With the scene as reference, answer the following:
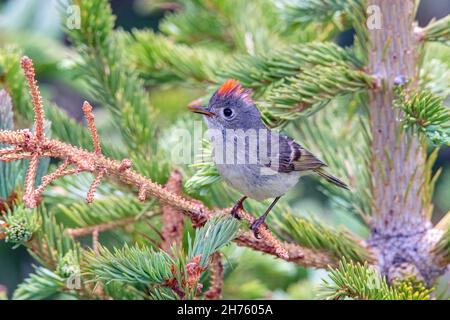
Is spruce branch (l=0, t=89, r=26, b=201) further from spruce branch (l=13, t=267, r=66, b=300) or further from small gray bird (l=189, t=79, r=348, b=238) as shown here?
small gray bird (l=189, t=79, r=348, b=238)

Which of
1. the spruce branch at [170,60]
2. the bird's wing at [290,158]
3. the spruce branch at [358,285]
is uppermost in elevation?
the spruce branch at [170,60]

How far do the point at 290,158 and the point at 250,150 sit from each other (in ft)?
0.54

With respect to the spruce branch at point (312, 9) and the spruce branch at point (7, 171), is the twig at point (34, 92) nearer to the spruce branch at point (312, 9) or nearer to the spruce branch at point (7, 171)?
the spruce branch at point (7, 171)

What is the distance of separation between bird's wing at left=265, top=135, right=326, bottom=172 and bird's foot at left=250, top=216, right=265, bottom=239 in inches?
17.9

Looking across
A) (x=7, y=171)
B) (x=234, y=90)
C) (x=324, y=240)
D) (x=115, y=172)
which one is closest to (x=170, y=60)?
(x=234, y=90)

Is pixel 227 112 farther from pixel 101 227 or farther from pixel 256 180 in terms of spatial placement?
pixel 101 227

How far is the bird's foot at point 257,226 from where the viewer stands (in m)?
1.90

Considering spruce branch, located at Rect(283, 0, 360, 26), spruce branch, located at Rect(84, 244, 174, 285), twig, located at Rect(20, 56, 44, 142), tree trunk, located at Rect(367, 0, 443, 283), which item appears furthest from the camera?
spruce branch, located at Rect(283, 0, 360, 26)

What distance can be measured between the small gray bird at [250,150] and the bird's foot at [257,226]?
134mm

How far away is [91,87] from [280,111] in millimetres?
796

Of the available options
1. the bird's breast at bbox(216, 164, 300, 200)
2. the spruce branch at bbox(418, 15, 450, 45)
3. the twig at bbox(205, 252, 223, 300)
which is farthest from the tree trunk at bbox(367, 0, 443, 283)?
the twig at bbox(205, 252, 223, 300)

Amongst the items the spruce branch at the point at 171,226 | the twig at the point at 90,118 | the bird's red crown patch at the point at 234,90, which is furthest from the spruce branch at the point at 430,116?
the twig at the point at 90,118

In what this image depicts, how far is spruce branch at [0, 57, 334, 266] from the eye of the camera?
1.42 m

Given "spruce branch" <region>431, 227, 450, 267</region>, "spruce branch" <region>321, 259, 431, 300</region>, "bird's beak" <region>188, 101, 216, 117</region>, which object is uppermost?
"bird's beak" <region>188, 101, 216, 117</region>
